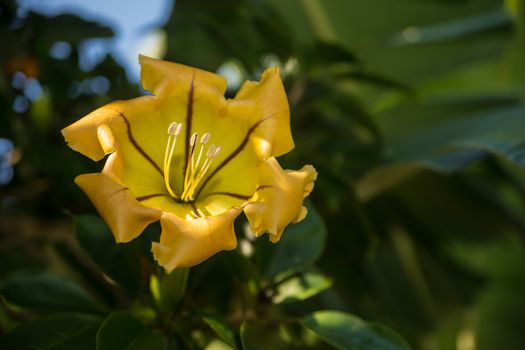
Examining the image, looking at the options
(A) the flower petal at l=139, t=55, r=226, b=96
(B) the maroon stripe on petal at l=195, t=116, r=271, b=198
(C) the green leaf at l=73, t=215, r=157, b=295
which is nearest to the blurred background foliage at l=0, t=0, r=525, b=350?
(C) the green leaf at l=73, t=215, r=157, b=295

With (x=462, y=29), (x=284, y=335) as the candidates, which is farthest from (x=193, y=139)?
(x=462, y=29)

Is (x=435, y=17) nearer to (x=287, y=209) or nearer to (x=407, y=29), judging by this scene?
(x=407, y=29)

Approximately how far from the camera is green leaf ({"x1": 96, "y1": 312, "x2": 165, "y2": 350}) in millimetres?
918

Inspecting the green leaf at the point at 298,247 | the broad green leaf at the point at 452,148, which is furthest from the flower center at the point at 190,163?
the broad green leaf at the point at 452,148

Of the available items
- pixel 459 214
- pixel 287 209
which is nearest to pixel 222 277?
pixel 287 209

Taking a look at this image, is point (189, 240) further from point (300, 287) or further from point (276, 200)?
point (300, 287)

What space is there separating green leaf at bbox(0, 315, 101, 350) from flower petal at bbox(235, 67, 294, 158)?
37 cm

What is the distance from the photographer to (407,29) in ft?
9.12

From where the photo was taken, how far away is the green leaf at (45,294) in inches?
44.6

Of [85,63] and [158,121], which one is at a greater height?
[158,121]

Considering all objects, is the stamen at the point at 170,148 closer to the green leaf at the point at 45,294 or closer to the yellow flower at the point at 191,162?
the yellow flower at the point at 191,162

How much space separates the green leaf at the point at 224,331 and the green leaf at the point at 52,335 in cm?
17

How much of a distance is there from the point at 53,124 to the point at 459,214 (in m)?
1.48

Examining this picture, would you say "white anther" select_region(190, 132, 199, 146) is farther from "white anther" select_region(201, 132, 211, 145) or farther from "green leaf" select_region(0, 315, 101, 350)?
"green leaf" select_region(0, 315, 101, 350)
